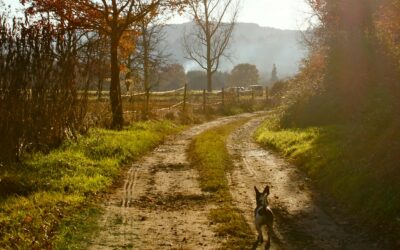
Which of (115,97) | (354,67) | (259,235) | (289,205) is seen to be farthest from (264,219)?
(115,97)

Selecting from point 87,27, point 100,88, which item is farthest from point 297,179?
point 87,27

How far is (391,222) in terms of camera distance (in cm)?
782

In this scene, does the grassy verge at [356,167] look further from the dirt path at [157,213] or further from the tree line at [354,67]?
the dirt path at [157,213]

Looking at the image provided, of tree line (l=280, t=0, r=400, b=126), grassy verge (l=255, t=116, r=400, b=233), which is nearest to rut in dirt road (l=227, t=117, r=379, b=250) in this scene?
grassy verge (l=255, t=116, r=400, b=233)

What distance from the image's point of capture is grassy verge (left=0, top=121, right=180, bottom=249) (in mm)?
7559

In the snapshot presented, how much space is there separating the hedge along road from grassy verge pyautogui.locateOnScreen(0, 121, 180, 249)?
0.45m

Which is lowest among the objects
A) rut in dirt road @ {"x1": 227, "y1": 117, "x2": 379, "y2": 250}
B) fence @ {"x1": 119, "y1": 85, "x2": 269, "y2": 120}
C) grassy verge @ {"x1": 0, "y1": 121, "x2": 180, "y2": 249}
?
rut in dirt road @ {"x1": 227, "y1": 117, "x2": 379, "y2": 250}

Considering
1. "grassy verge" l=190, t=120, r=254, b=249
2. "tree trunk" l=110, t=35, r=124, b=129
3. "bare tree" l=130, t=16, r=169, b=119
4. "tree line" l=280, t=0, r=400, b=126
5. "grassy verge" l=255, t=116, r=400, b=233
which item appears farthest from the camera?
"bare tree" l=130, t=16, r=169, b=119

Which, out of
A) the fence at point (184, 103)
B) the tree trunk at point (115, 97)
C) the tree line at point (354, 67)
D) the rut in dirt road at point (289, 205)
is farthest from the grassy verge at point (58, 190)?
the fence at point (184, 103)

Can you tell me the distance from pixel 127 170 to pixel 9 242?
6.46m

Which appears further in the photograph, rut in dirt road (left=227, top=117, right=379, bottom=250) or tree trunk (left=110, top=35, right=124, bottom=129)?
tree trunk (left=110, top=35, right=124, bottom=129)

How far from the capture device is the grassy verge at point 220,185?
7.77 meters

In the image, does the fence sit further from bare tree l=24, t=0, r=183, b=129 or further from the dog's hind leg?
the dog's hind leg

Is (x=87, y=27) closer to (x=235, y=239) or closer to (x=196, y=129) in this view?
(x=196, y=129)
